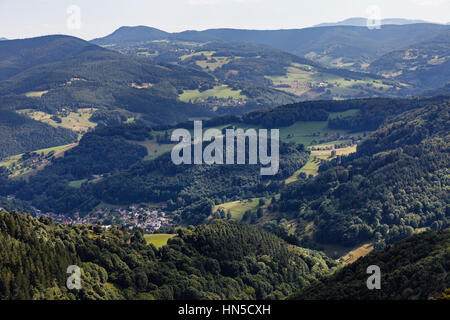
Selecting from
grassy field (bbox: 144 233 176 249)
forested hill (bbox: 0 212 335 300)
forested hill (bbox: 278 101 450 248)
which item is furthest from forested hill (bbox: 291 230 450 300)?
forested hill (bbox: 278 101 450 248)

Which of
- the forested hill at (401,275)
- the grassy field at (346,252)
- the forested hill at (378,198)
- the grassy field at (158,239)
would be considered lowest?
the grassy field at (346,252)

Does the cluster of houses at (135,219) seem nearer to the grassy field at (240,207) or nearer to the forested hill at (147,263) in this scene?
the grassy field at (240,207)

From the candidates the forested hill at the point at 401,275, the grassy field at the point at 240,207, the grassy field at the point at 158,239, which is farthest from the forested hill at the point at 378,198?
the grassy field at the point at 158,239

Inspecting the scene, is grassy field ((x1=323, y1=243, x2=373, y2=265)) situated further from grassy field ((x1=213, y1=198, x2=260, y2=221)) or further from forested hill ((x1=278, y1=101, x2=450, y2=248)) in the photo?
grassy field ((x1=213, y1=198, x2=260, y2=221))

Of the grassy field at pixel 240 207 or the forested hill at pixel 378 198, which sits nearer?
the forested hill at pixel 378 198

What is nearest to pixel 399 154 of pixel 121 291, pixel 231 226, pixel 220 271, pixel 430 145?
pixel 430 145

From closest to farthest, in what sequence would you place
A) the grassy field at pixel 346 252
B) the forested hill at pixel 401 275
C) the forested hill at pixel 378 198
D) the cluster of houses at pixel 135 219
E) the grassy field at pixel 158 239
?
1. the forested hill at pixel 401 275
2. the grassy field at pixel 158 239
3. the grassy field at pixel 346 252
4. the forested hill at pixel 378 198
5. the cluster of houses at pixel 135 219

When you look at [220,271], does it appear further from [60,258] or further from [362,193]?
[362,193]
